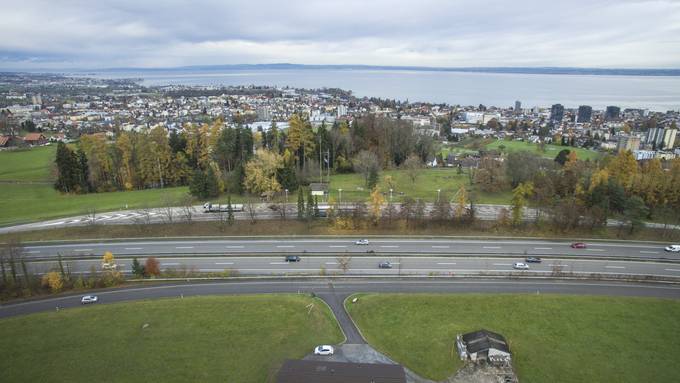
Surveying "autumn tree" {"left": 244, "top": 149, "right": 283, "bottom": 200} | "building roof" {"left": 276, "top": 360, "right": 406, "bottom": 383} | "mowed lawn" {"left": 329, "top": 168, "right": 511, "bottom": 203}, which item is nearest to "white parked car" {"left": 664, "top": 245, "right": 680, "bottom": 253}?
"mowed lawn" {"left": 329, "top": 168, "right": 511, "bottom": 203}

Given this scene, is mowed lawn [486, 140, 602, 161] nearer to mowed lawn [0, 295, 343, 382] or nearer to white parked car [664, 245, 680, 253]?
white parked car [664, 245, 680, 253]

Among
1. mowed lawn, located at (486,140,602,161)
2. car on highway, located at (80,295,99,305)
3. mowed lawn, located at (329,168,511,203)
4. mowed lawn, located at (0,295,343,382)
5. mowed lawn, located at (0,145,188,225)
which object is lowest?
mowed lawn, located at (0,295,343,382)

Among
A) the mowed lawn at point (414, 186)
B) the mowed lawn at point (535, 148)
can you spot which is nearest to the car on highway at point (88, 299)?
the mowed lawn at point (414, 186)

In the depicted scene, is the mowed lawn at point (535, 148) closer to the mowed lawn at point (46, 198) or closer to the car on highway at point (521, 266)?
the car on highway at point (521, 266)

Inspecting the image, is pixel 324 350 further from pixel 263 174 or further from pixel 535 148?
pixel 535 148

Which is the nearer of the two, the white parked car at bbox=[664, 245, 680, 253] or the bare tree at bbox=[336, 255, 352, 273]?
the bare tree at bbox=[336, 255, 352, 273]

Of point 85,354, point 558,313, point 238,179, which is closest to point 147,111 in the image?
point 238,179

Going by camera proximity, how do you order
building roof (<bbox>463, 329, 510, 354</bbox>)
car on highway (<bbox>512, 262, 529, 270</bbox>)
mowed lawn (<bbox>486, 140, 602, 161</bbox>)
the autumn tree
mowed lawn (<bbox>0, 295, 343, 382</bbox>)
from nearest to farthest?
mowed lawn (<bbox>0, 295, 343, 382</bbox>)
building roof (<bbox>463, 329, 510, 354</bbox>)
car on highway (<bbox>512, 262, 529, 270</bbox>)
the autumn tree
mowed lawn (<bbox>486, 140, 602, 161</bbox>)

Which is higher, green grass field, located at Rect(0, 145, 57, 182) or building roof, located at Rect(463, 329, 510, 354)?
green grass field, located at Rect(0, 145, 57, 182)
